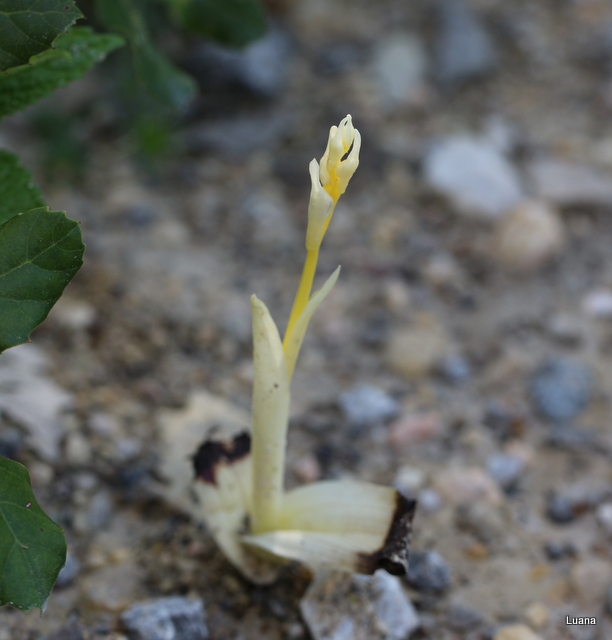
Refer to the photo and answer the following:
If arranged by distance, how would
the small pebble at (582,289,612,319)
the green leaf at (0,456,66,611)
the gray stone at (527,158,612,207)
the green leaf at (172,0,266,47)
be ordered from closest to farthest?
the green leaf at (0,456,66,611)
the green leaf at (172,0,266,47)
the small pebble at (582,289,612,319)
the gray stone at (527,158,612,207)

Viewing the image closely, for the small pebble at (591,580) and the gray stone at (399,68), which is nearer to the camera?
the small pebble at (591,580)

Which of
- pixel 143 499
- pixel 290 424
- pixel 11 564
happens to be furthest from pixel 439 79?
pixel 11 564

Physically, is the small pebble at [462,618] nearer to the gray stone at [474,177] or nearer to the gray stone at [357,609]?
the gray stone at [357,609]

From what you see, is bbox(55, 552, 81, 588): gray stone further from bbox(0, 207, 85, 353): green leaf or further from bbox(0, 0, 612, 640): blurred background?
bbox(0, 207, 85, 353): green leaf

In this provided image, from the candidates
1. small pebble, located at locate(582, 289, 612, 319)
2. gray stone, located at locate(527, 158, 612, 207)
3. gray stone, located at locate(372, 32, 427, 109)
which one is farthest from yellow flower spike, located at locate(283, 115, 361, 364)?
gray stone, located at locate(372, 32, 427, 109)

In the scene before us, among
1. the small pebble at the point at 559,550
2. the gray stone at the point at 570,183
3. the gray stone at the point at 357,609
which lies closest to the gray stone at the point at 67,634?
the gray stone at the point at 357,609
